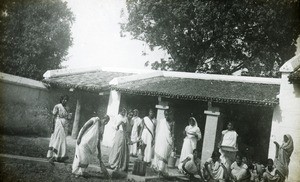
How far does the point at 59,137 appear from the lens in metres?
7.97

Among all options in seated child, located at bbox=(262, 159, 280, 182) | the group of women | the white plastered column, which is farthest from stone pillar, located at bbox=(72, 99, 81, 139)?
seated child, located at bbox=(262, 159, 280, 182)

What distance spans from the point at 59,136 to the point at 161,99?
5.34 metres

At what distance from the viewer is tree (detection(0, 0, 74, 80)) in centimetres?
1582

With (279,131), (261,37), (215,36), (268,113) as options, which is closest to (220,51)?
(215,36)

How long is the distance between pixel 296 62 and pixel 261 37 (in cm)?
885

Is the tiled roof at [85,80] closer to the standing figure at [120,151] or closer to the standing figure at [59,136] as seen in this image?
the standing figure at [59,136]

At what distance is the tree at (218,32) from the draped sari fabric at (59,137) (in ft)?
36.2

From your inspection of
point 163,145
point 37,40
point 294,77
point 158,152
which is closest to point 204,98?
point 294,77

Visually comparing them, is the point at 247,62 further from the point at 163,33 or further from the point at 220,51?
the point at 163,33

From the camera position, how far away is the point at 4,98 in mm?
11477

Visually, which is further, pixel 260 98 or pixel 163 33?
pixel 163 33

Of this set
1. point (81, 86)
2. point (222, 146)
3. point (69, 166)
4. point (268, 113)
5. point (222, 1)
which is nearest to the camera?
point (69, 166)

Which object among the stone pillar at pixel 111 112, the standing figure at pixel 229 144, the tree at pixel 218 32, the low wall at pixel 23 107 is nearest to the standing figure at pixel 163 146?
the standing figure at pixel 229 144

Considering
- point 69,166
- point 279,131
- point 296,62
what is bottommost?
point 69,166
